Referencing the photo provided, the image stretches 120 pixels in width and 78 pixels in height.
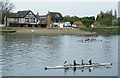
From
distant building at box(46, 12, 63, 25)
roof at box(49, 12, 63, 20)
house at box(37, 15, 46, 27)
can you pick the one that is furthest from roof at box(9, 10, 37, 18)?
roof at box(49, 12, 63, 20)

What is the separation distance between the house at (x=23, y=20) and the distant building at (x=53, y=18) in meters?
12.2

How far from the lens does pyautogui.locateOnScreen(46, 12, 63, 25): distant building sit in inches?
4998

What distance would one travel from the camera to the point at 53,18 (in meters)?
128

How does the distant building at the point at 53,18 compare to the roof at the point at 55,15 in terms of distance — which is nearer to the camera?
the distant building at the point at 53,18

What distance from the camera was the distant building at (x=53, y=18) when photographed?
4998 inches

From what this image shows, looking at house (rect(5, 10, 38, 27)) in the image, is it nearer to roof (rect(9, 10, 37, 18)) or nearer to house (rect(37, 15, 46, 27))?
roof (rect(9, 10, 37, 18))

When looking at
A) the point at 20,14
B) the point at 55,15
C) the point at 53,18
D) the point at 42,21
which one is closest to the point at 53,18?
the point at 53,18

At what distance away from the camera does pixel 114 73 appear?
108 feet

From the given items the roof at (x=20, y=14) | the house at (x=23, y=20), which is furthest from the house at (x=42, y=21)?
the roof at (x=20, y=14)

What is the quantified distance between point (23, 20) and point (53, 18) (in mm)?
21015

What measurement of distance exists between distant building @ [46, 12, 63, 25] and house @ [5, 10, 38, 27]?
1225 centimetres

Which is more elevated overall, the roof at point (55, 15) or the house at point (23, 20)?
the roof at point (55, 15)

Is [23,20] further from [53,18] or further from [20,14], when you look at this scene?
[53,18]

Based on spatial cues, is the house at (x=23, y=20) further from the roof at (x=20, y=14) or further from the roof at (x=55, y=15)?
the roof at (x=55, y=15)
